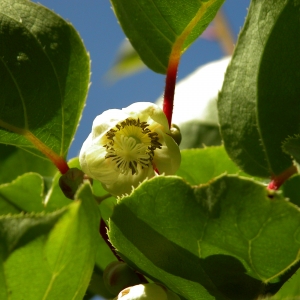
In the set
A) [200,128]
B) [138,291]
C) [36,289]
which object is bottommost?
[200,128]

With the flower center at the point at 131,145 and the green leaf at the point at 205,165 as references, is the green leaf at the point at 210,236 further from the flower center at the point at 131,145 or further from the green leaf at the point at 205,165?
the green leaf at the point at 205,165

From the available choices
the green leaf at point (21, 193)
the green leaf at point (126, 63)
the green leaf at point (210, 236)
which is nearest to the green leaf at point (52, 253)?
the green leaf at point (210, 236)

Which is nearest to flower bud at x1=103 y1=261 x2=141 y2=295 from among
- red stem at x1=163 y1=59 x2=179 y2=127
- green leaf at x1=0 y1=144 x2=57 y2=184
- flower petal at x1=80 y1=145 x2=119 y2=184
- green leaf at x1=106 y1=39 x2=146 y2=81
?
flower petal at x1=80 y1=145 x2=119 y2=184

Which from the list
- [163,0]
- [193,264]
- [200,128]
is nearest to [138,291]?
[193,264]

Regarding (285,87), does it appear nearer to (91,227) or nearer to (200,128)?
(91,227)

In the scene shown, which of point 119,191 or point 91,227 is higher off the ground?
point 91,227

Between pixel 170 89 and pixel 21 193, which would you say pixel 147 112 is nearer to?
pixel 170 89

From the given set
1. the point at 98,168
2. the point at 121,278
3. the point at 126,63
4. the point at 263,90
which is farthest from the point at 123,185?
the point at 126,63
